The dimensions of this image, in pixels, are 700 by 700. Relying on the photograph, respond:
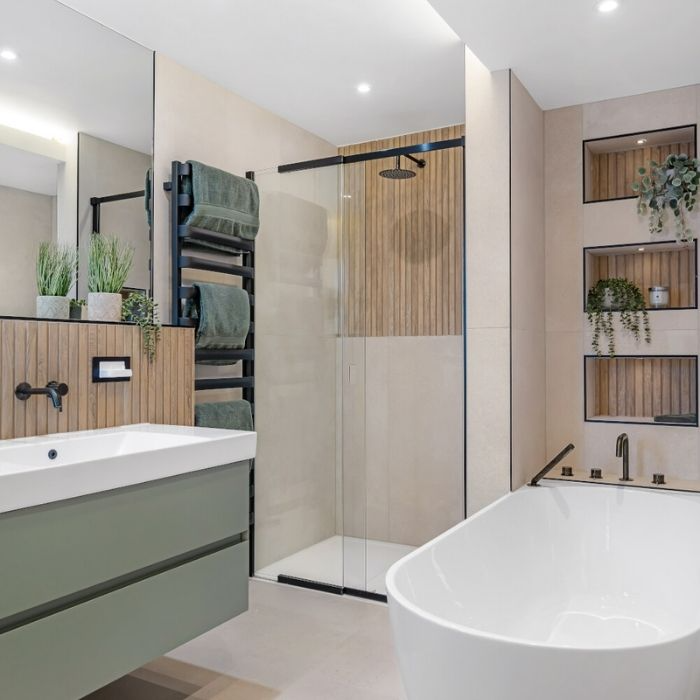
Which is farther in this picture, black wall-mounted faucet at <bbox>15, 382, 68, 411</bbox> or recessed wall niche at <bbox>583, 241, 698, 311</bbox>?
recessed wall niche at <bbox>583, 241, 698, 311</bbox>

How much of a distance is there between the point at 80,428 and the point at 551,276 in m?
2.41

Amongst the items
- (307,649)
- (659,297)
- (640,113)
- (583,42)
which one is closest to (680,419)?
(659,297)

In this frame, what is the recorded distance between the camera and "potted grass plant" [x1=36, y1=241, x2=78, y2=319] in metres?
2.50

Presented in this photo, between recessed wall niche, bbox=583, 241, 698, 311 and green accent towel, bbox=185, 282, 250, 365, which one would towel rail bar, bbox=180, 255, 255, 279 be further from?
recessed wall niche, bbox=583, 241, 698, 311

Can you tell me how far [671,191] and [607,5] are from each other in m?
1.10

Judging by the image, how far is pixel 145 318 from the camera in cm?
273

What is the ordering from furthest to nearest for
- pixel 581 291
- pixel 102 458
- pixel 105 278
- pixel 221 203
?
pixel 581 291
pixel 221 203
pixel 105 278
pixel 102 458

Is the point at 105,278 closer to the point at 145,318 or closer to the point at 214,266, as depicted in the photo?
the point at 145,318

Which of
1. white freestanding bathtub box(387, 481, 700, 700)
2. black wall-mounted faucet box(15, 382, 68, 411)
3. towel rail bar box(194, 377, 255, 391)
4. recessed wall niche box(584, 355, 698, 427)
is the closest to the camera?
white freestanding bathtub box(387, 481, 700, 700)

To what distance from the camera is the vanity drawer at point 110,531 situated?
1635 mm

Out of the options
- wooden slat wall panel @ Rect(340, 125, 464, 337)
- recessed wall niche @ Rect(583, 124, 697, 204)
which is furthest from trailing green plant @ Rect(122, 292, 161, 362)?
recessed wall niche @ Rect(583, 124, 697, 204)

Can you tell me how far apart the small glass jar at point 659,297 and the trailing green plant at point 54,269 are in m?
2.67

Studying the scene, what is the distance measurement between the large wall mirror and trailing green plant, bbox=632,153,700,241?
2375 millimetres

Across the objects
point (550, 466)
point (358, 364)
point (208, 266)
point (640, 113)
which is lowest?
point (550, 466)
